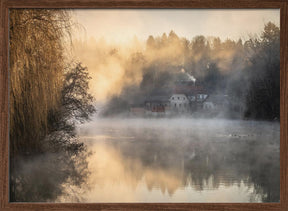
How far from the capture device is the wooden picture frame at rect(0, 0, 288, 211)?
2654 mm

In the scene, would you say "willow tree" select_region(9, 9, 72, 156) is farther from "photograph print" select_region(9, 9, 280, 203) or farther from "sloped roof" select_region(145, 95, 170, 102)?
"sloped roof" select_region(145, 95, 170, 102)

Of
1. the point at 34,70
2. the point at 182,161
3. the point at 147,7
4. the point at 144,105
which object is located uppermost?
the point at 147,7

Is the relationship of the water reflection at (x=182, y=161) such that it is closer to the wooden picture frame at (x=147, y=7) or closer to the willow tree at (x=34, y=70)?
the wooden picture frame at (x=147, y=7)

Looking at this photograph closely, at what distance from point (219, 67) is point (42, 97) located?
128 centimetres

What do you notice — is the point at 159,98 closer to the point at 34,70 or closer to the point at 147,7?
the point at 147,7

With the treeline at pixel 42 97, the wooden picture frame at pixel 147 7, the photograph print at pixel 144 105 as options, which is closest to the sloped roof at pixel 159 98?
the photograph print at pixel 144 105

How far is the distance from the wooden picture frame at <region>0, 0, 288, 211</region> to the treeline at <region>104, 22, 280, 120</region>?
0.11 m

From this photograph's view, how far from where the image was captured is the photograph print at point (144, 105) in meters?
2.70

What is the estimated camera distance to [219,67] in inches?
109

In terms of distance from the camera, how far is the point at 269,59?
275 centimetres

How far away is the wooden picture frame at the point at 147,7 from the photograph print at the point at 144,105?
3cm

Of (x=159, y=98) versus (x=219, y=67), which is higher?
(x=219, y=67)

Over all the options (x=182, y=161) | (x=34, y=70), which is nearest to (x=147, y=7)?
(x=34, y=70)

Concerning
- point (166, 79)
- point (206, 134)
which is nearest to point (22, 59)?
point (166, 79)
